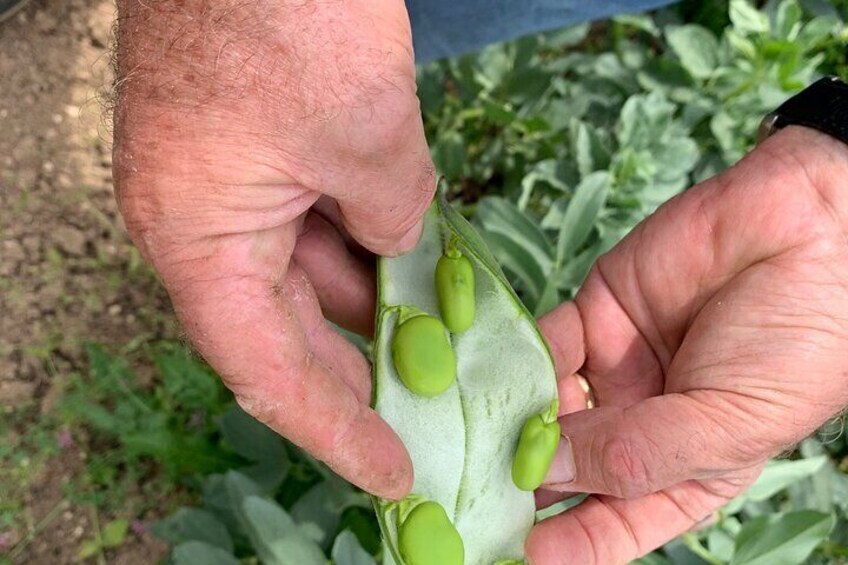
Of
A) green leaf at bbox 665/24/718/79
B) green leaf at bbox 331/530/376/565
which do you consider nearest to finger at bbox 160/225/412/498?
green leaf at bbox 331/530/376/565

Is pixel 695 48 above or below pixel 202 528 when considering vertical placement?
above

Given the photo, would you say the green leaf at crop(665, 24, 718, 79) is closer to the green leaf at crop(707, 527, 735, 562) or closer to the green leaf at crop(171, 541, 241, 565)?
the green leaf at crop(707, 527, 735, 562)

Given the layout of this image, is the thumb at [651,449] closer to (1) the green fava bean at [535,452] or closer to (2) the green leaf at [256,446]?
(1) the green fava bean at [535,452]

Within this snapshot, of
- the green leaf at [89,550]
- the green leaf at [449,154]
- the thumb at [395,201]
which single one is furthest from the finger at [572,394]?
the green leaf at [89,550]

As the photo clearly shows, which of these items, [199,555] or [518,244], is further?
[518,244]

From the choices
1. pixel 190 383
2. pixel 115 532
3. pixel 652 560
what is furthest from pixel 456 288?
pixel 115 532

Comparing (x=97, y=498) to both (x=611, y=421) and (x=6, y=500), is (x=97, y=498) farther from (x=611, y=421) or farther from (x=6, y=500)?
(x=611, y=421)

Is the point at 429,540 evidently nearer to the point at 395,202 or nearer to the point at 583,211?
the point at 395,202
